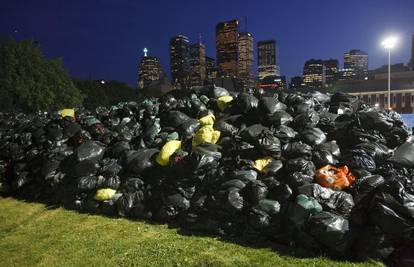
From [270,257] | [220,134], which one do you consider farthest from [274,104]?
[270,257]

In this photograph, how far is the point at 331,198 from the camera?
4543 millimetres

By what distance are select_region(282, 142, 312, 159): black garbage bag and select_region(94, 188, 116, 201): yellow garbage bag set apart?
283 centimetres

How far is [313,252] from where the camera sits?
4.30 m

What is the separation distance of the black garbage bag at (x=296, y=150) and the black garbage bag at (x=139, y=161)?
2.22m

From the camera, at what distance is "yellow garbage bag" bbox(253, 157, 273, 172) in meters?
5.43

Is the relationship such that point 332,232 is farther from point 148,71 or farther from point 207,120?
point 148,71

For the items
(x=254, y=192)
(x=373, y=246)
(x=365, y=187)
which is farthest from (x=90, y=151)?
(x=373, y=246)

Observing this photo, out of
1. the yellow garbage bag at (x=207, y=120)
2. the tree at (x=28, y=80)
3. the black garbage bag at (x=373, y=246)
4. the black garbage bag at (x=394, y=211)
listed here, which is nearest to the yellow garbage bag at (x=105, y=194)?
the yellow garbage bag at (x=207, y=120)

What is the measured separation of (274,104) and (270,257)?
3.19 m

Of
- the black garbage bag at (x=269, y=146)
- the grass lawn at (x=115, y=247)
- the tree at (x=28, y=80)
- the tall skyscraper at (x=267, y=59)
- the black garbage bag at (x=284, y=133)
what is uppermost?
the tall skyscraper at (x=267, y=59)

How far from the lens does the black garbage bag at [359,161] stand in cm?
507

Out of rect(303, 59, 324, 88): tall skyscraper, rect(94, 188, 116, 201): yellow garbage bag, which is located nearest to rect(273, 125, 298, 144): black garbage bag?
rect(94, 188, 116, 201): yellow garbage bag

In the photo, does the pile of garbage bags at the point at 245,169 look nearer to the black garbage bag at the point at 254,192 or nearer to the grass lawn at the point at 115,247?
the black garbage bag at the point at 254,192

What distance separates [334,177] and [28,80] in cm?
2649
